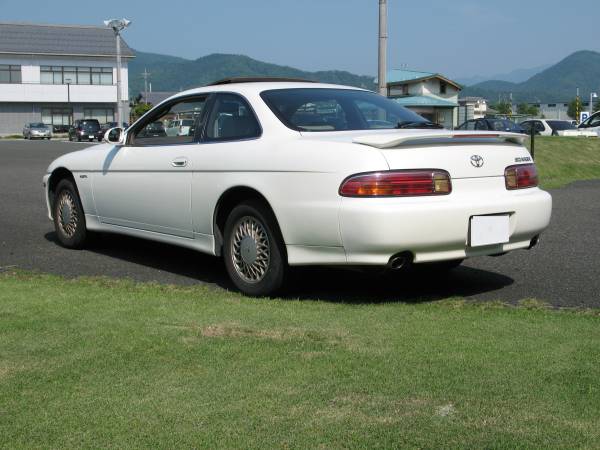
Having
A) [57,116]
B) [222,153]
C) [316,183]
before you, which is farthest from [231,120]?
[57,116]

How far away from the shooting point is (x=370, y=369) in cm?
400

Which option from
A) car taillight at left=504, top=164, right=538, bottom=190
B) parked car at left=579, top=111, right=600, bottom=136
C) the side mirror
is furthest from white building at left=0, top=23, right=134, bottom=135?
car taillight at left=504, top=164, right=538, bottom=190

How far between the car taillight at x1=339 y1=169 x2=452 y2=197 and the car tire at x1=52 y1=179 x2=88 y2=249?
373 cm

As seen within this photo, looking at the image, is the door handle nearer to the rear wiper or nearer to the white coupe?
the white coupe

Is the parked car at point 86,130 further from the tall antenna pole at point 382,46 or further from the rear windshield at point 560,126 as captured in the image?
the tall antenna pole at point 382,46

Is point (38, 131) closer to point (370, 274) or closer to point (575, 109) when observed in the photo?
point (575, 109)

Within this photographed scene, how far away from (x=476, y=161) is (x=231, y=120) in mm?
1900

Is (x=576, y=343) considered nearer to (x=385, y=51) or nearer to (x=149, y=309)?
(x=149, y=309)

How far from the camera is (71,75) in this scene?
76.2m

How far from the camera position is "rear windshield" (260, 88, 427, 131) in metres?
6.02

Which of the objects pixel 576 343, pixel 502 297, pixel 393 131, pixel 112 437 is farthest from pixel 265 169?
pixel 112 437

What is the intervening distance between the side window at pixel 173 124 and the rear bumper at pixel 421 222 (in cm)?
195

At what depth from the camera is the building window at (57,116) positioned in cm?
7681

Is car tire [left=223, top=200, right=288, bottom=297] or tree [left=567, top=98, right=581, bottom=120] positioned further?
tree [left=567, top=98, right=581, bottom=120]
